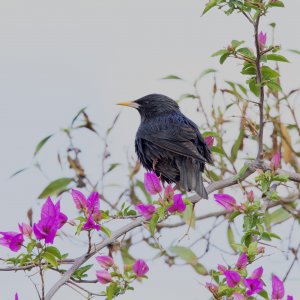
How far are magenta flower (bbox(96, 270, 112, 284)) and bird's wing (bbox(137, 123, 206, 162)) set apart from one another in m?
1.73

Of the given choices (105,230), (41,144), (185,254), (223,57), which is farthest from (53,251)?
(41,144)

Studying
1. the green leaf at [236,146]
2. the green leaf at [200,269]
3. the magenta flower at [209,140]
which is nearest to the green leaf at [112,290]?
the magenta flower at [209,140]

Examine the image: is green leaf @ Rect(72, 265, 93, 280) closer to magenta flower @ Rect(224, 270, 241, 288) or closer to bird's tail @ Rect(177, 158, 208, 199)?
magenta flower @ Rect(224, 270, 241, 288)

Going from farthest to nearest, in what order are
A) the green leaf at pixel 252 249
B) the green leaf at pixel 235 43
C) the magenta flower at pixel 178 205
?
the green leaf at pixel 235 43 → the magenta flower at pixel 178 205 → the green leaf at pixel 252 249

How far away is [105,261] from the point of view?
3.62 m

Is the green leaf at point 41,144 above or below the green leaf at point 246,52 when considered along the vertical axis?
above

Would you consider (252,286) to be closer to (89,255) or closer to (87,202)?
(89,255)

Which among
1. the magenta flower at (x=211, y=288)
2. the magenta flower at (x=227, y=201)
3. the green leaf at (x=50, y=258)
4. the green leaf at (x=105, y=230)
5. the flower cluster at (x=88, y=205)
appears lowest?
the magenta flower at (x=211, y=288)

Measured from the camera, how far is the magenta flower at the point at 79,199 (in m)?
3.73

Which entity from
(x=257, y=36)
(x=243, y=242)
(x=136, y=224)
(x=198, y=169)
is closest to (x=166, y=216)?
(x=136, y=224)

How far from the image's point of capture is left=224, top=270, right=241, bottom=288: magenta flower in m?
3.45

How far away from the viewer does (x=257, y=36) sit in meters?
3.93

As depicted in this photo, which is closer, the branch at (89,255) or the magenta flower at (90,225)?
the branch at (89,255)

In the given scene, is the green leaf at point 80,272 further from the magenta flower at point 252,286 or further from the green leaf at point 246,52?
the green leaf at point 246,52
